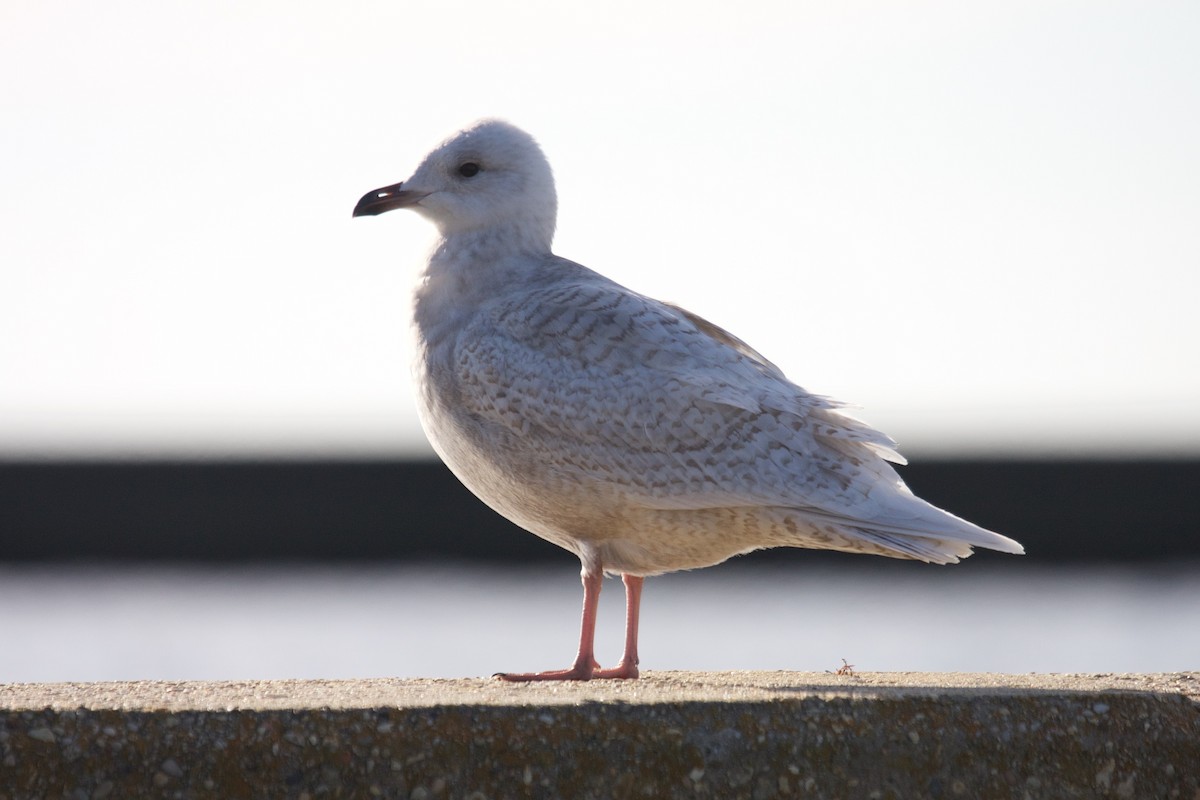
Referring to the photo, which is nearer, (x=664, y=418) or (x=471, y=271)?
(x=664, y=418)

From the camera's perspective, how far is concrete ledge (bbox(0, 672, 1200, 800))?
5668mm

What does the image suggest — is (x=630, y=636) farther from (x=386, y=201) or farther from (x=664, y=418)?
(x=386, y=201)

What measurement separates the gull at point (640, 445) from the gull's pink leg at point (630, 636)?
0.01m

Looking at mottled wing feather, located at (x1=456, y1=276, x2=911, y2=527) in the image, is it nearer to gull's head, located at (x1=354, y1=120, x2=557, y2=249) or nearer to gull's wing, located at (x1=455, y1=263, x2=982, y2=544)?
gull's wing, located at (x1=455, y1=263, x2=982, y2=544)

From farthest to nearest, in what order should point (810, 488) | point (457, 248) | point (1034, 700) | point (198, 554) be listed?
point (198, 554), point (457, 248), point (810, 488), point (1034, 700)

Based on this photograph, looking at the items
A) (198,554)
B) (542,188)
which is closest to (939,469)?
(198,554)

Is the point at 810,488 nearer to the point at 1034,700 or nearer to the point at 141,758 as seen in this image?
the point at 1034,700

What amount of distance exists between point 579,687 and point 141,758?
1891 mm

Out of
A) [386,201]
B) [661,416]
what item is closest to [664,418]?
[661,416]

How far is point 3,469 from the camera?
20734mm

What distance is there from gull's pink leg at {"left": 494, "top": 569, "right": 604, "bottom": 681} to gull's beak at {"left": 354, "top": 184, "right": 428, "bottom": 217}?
232cm

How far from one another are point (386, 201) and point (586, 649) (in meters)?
2.72

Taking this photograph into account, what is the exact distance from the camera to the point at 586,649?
25.8 feet

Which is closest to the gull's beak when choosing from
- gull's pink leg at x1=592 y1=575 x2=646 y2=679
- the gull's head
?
the gull's head
